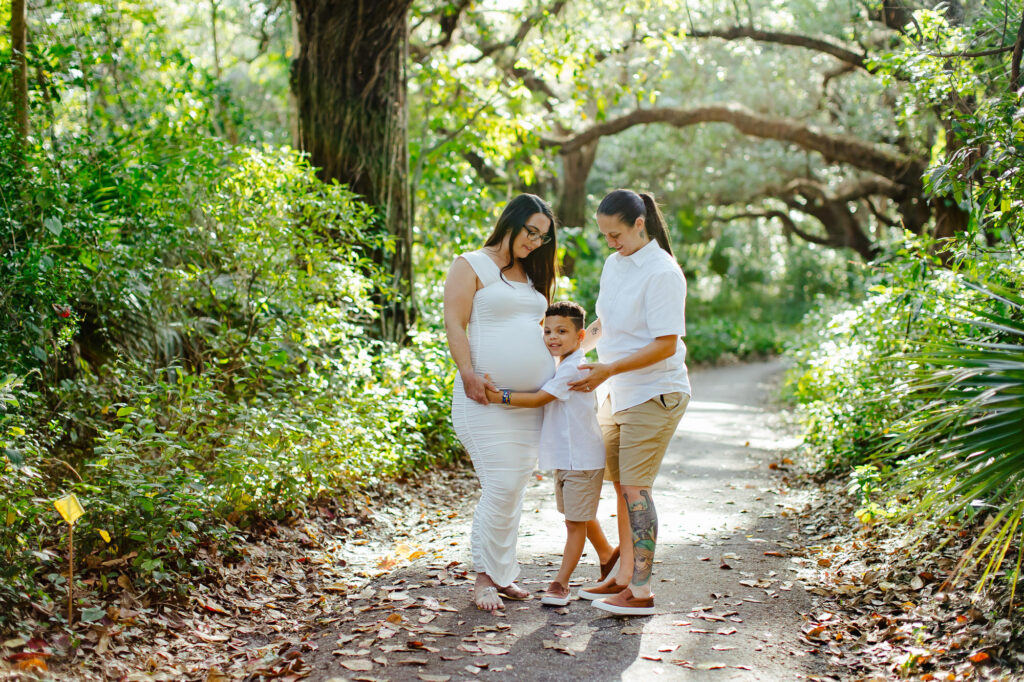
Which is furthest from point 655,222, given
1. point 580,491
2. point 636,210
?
point 580,491

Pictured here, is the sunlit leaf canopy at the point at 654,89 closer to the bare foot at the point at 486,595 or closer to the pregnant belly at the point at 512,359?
the pregnant belly at the point at 512,359

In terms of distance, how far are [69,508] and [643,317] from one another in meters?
2.73

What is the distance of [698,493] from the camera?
737 centimetres

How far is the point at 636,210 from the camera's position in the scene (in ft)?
13.6

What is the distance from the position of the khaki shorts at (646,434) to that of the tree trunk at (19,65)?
174 inches

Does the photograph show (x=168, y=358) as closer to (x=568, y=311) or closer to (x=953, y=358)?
(x=568, y=311)

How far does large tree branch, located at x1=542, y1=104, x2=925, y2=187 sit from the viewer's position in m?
14.7

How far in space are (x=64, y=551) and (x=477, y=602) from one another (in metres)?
2.08

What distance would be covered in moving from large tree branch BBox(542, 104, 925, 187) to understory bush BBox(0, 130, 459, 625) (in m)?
9.05

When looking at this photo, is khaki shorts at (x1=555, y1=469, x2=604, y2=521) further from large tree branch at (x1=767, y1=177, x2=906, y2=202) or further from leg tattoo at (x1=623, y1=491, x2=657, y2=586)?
large tree branch at (x1=767, y1=177, x2=906, y2=202)

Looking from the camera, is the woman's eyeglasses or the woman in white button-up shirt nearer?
the woman in white button-up shirt

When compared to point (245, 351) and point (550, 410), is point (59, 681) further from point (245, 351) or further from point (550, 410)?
point (245, 351)

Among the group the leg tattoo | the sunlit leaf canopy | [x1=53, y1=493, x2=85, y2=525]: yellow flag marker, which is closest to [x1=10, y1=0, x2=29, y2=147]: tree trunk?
[x1=53, y1=493, x2=85, y2=525]: yellow flag marker

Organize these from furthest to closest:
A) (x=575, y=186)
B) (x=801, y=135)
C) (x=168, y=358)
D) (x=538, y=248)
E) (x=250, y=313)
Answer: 1. (x=575, y=186)
2. (x=801, y=135)
3. (x=250, y=313)
4. (x=168, y=358)
5. (x=538, y=248)
